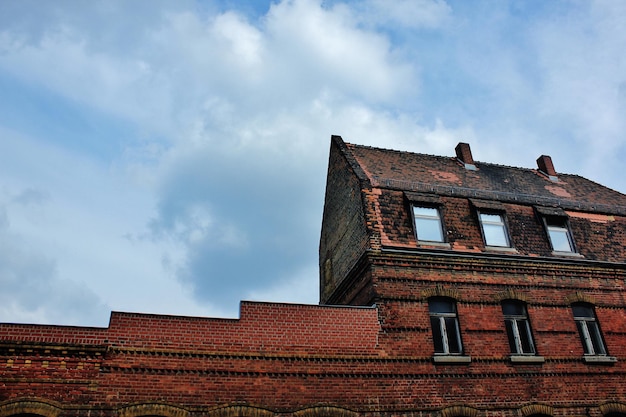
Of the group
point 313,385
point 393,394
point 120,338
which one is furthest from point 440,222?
point 120,338

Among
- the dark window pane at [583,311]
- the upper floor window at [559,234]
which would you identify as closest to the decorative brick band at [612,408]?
the dark window pane at [583,311]

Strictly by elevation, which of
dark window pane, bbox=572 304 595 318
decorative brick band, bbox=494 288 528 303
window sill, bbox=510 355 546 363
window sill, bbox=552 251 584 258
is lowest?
window sill, bbox=510 355 546 363

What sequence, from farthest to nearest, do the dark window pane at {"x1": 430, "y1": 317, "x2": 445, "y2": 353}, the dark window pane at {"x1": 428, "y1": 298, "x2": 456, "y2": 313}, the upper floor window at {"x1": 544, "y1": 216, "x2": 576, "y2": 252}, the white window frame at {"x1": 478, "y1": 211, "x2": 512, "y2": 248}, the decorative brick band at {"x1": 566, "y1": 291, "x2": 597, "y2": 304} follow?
the upper floor window at {"x1": 544, "y1": 216, "x2": 576, "y2": 252}
the white window frame at {"x1": 478, "y1": 211, "x2": 512, "y2": 248}
the decorative brick band at {"x1": 566, "y1": 291, "x2": 597, "y2": 304}
the dark window pane at {"x1": 428, "y1": 298, "x2": 456, "y2": 313}
the dark window pane at {"x1": 430, "y1": 317, "x2": 445, "y2": 353}

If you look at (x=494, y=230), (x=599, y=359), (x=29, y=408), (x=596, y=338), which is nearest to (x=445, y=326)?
(x=494, y=230)

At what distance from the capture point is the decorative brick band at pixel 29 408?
30.1 ft

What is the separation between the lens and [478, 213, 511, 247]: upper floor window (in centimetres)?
1435

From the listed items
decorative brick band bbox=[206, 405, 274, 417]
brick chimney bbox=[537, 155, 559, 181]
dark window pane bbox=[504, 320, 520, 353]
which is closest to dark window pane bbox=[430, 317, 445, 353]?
dark window pane bbox=[504, 320, 520, 353]

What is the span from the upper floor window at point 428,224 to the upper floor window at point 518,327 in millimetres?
2728

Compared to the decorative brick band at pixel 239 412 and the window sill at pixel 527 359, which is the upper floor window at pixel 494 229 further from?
the decorative brick band at pixel 239 412

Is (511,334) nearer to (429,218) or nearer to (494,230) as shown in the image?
(494,230)

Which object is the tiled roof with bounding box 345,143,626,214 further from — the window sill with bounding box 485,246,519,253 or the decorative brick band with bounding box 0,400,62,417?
the decorative brick band with bounding box 0,400,62,417

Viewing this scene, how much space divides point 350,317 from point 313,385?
1.92m

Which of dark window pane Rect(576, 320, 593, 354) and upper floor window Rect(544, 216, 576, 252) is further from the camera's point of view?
upper floor window Rect(544, 216, 576, 252)

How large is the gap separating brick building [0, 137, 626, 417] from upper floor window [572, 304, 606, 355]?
0.14 feet
